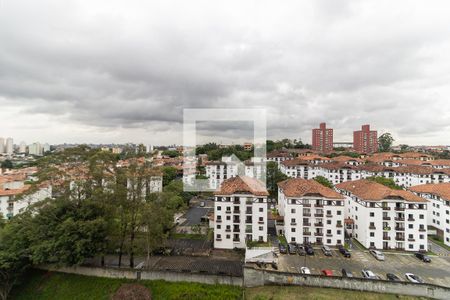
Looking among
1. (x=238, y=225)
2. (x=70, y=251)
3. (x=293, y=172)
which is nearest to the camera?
(x=70, y=251)

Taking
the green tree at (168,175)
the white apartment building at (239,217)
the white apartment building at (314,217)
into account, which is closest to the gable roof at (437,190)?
the white apartment building at (314,217)

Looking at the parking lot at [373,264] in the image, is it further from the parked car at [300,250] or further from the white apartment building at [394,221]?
the white apartment building at [394,221]

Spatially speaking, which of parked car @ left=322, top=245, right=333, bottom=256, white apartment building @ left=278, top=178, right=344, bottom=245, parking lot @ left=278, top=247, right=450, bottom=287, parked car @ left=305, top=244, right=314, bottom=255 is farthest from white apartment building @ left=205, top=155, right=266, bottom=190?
parking lot @ left=278, top=247, right=450, bottom=287

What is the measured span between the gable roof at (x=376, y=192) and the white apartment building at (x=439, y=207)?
626cm

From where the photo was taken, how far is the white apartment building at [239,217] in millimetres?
26172

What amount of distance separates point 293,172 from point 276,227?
2859cm

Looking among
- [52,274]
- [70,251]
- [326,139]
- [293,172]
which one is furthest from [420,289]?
[326,139]

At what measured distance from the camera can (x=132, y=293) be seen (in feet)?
56.8

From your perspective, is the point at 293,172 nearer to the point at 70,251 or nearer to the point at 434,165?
the point at 434,165

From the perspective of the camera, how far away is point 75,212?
57.9 feet

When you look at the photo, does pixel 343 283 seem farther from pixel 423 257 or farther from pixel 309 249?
pixel 423 257

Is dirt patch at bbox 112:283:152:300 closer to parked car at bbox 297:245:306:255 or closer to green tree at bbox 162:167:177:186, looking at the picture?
parked car at bbox 297:245:306:255

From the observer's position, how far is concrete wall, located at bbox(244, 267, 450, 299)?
16.8 meters

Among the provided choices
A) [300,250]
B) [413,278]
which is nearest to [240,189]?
[300,250]
